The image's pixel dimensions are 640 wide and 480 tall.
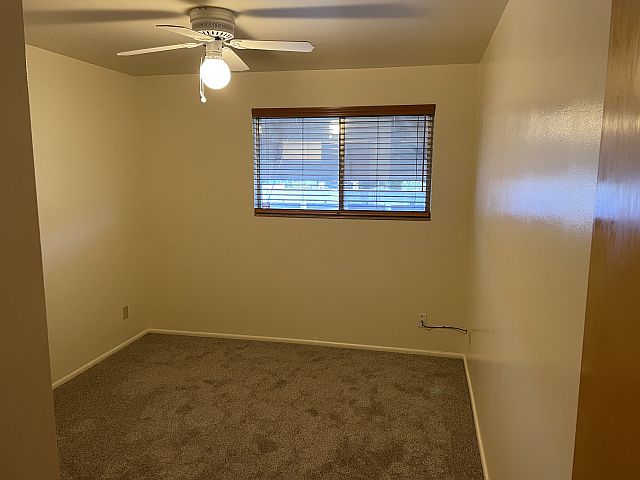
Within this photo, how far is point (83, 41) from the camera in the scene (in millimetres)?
2998

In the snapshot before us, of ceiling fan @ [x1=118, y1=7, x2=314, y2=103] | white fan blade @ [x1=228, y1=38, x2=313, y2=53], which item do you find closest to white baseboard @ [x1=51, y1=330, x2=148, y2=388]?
ceiling fan @ [x1=118, y1=7, x2=314, y2=103]

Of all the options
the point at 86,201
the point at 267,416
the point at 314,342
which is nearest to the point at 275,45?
the point at 86,201

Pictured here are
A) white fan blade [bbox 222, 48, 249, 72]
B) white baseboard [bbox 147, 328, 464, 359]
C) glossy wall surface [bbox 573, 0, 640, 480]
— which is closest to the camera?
glossy wall surface [bbox 573, 0, 640, 480]

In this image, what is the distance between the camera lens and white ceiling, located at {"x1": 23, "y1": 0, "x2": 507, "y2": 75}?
2.35 meters

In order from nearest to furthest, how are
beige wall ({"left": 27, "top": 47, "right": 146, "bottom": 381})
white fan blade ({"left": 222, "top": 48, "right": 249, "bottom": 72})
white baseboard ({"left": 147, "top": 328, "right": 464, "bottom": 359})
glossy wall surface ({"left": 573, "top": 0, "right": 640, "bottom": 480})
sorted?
glossy wall surface ({"left": 573, "top": 0, "right": 640, "bottom": 480})
white fan blade ({"left": 222, "top": 48, "right": 249, "bottom": 72})
beige wall ({"left": 27, "top": 47, "right": 146, "bottom": 381})
white baseboard ({"left": 147, "top": 328, "right": 464, "bottom": 359})

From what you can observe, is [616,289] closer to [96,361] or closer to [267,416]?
[267,416]

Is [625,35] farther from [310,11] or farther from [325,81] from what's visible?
[325,81]

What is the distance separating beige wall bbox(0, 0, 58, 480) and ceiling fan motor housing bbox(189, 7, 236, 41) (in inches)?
60.9

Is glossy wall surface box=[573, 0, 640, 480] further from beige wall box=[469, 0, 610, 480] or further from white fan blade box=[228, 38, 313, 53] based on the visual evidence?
white fan blade box=[228, 38, 313, 53]

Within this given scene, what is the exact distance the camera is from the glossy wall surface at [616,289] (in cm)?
74

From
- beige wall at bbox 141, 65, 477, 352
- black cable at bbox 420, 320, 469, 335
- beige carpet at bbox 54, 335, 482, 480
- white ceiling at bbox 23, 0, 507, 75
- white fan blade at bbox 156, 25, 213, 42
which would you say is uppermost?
white ceiling at bbox 23, 0, 507, 75

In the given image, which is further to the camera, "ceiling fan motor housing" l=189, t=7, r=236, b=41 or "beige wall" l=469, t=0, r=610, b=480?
"ceiling fan motor housing" l=189, t=7, r=236, b=41

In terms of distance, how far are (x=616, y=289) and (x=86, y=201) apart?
3.71 metres

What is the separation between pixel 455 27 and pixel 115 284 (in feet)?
10.8
